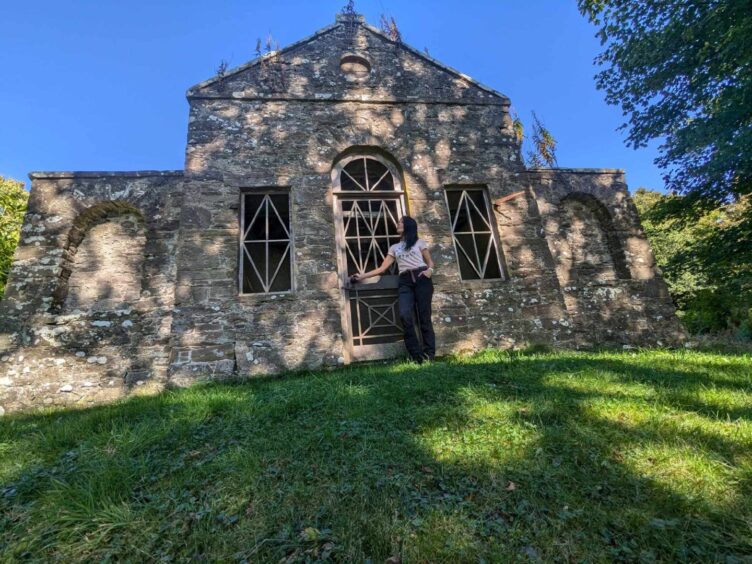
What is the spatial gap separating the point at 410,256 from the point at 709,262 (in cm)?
778

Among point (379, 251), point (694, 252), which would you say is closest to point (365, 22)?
point (379, 251)

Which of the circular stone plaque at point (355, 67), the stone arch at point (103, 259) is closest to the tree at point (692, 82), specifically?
the circular stone plaque at point (355, 67)

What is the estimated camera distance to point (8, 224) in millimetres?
9812

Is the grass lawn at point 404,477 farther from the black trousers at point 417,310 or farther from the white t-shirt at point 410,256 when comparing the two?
the white t-shirt at point 410,256

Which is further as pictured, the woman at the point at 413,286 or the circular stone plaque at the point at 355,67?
the circular stone plaque at the point at 355,67

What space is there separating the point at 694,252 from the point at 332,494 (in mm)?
10467

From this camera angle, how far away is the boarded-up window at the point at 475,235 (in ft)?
21.2

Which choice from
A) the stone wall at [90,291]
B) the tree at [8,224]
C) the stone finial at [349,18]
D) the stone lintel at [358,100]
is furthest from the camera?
the tree at [8,224]

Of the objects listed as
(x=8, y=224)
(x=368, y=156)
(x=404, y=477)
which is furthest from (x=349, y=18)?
(x=8, y=224)

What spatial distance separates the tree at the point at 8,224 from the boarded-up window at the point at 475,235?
10.7 m

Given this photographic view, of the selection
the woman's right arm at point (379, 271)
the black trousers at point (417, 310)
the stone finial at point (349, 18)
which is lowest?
the black trousers at point (417, 310)

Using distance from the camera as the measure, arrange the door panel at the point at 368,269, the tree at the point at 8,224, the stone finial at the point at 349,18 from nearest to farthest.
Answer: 1. the door panel at the point at 368,269
2. the stone finial at the point at 349,18
3. the tree at the point at 8,224

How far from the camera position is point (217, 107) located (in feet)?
20.6

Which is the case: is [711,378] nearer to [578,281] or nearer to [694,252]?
[578,281]
